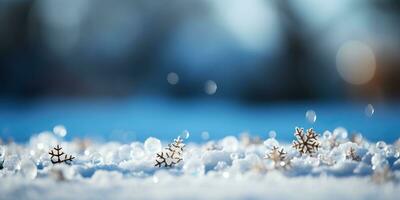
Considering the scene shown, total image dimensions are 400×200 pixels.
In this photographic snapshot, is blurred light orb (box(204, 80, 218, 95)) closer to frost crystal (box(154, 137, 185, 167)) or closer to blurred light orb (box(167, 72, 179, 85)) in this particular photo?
blurred light orb (box(167, 72, 179, 85))

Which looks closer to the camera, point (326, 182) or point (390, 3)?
point (326, 182)

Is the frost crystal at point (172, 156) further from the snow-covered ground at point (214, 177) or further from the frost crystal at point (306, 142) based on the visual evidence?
the frost crystal at point (306, 142)

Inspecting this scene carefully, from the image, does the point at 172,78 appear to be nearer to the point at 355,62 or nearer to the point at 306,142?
the point at 355,62

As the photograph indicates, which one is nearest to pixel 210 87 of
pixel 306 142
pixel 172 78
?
pixel 172 78

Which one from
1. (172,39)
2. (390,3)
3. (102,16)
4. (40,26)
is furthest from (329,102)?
(40,26)

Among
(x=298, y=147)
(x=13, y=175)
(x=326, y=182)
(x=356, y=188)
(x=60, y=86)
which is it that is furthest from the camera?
(x=60, y=86)

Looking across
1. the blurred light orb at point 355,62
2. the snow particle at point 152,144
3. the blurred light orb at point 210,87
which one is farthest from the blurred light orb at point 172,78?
the snow particle at point 152,144

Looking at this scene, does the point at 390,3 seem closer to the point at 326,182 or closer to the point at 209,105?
the point at 209,105
